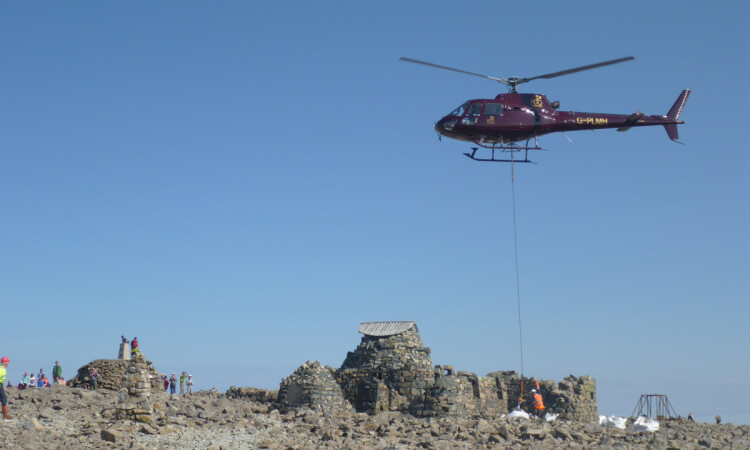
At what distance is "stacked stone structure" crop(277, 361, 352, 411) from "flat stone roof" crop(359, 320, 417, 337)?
3.31 m

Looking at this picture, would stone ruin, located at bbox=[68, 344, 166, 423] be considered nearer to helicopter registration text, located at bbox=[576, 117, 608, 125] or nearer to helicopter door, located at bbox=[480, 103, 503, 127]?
helicopter door, located at bbox=[480, 103, 503, 127]

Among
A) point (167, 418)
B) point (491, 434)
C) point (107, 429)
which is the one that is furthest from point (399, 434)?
point (107, 429)

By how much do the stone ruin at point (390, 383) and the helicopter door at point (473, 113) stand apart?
8183 mm

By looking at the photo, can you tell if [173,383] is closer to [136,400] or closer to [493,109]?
[136,400]

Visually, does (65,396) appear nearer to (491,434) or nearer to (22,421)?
(22,421)

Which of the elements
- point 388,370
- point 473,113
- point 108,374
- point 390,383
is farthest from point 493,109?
point 108,374

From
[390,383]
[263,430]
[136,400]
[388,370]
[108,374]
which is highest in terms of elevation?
[388,370]

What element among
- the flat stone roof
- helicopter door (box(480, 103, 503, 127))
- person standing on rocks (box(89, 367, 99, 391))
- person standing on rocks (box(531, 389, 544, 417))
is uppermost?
helicopter door (box(480, 103, 503, 127))

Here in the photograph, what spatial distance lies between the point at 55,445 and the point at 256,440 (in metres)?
5.00

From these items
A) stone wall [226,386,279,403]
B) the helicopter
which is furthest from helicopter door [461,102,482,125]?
stone wall [226,386,279,403]

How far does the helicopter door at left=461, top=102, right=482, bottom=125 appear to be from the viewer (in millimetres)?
30656

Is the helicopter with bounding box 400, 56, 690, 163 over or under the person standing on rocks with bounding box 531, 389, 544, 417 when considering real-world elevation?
over

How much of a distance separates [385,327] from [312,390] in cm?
495

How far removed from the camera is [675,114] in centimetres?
3534
